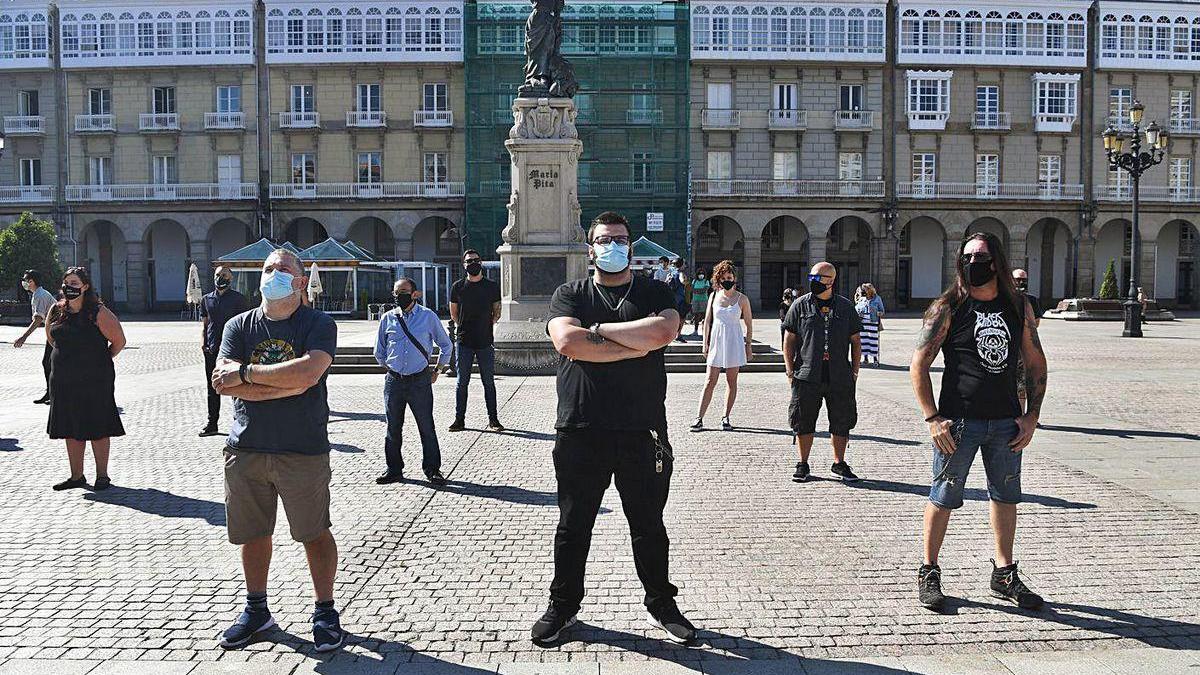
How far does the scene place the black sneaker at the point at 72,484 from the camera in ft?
25.5

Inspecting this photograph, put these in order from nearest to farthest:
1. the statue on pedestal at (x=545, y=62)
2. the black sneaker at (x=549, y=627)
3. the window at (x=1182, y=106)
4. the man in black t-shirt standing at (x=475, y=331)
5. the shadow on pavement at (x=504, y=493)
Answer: the black sneaker at (x=549, y=627) < the shadow on pavement at (x=504, y=493) < the man in black t-shirt standing at (x=475, y=331) < the statue on pedestal at (x=545, y=62) < the window at (x=1182, y=106)

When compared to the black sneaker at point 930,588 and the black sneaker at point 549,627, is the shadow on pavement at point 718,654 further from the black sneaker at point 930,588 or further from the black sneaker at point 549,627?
the black sneaker at point 930,588

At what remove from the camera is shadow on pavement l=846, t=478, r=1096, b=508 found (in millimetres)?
7164

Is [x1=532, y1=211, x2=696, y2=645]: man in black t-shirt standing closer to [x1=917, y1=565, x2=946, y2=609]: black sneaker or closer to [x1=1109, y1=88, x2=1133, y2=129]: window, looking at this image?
[x1=917, y1=565, x2=946, y2=609]: black sneaker

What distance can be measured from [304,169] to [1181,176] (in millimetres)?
42434

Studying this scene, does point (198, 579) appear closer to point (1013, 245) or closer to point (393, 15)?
point (393, 15)

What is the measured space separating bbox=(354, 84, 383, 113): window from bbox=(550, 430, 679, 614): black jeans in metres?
41.8

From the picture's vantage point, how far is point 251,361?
4492mm

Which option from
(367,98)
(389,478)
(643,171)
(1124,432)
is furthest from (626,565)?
(367,98)

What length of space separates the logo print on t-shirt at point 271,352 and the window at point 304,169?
41675 millimetres

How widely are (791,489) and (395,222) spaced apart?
125 ft

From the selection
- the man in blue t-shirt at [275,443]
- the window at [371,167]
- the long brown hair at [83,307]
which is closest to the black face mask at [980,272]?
the man in blue t-shirt at [275,443]

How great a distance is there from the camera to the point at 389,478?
8.09m

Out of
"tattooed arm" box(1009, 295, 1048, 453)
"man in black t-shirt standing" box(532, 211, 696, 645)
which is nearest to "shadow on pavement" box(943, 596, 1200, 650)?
"tattooed arm" box(1009, 295, 1048, 453)
